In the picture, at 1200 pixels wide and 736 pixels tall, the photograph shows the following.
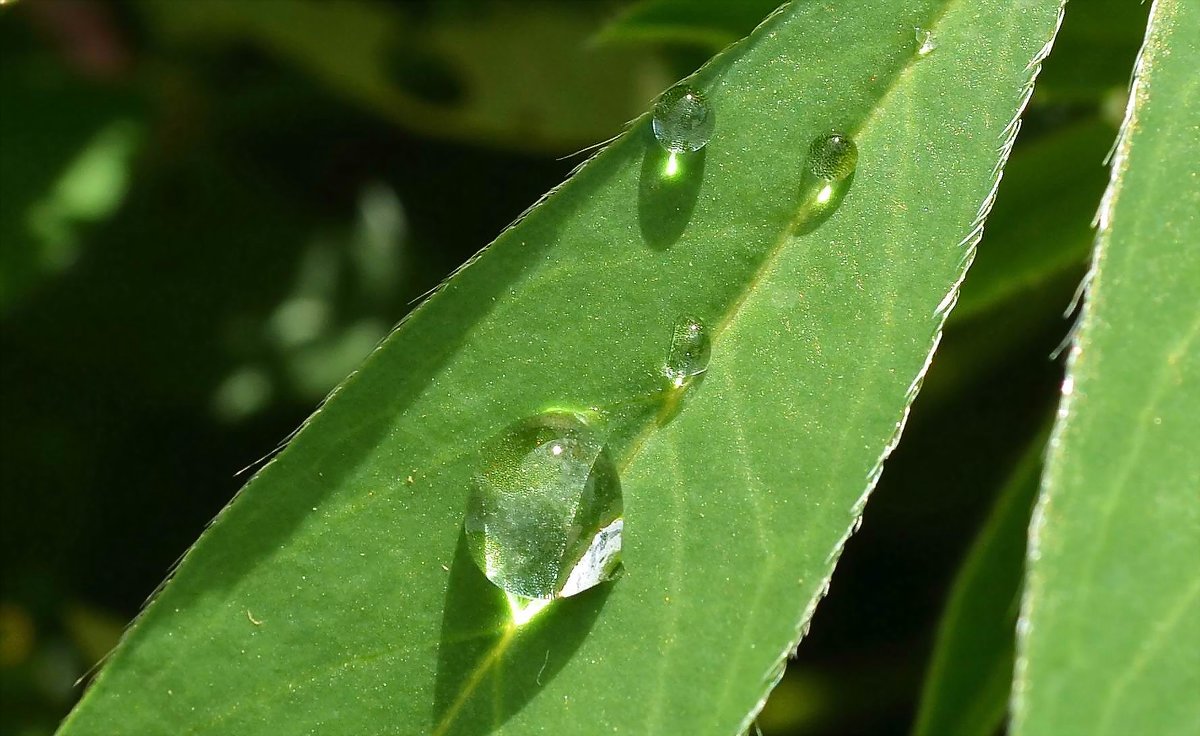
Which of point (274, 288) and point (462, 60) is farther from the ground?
point (462, 60)

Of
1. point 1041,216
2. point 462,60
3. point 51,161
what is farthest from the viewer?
point 462,60

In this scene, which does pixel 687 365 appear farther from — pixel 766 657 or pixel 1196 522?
pixel 1196 522

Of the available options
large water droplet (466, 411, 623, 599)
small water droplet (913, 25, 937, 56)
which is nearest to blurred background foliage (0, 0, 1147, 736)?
small water droplet (913, 25, 937, 56)

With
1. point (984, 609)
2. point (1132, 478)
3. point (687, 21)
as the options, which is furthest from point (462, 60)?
point (1132, 478)

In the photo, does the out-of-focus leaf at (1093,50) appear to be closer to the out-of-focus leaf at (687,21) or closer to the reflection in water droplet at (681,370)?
the out-of-focus leaf at (687,21)

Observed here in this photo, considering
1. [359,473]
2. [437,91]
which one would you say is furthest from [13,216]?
[359,473]

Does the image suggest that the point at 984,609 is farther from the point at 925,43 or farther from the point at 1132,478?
the point at 925,43

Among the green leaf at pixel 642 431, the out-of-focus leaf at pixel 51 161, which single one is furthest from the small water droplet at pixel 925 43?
the out-of-focus leaf at pixel 51 161
